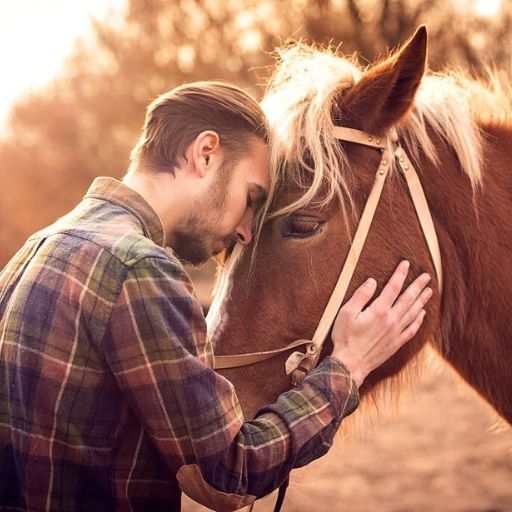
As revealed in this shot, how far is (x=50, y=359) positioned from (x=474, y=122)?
173cm

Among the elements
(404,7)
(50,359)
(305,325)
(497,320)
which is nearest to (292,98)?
(305,325)

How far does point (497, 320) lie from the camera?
232 centimetres

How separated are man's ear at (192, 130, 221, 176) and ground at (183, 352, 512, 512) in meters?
2.88

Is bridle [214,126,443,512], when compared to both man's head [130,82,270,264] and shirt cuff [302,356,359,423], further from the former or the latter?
man's head [130,82,270,264]

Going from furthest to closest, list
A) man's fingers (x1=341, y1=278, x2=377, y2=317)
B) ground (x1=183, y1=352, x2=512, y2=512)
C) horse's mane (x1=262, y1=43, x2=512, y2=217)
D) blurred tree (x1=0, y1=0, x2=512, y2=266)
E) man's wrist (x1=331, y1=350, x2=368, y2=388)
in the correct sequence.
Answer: blurred tree (x1=0, y1=0, x2=512, y2=266), ground (x1=183, y1=352, x2=512, y2=512), horse's mane (x1=262, y1=43, x2=512, y2=217), man's fingers (x1=341, y1=278, x2=377, y2=317), man's wrist (x1=331, y1=350, x2=368, y2=388)

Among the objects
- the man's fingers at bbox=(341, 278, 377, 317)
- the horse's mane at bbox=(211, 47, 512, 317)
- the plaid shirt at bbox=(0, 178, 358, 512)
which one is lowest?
the plaid shirt at bbox=(0, 178, 358, 512)

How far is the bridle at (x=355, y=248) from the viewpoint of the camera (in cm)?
220

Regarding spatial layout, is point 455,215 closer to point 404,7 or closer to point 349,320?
point 349,320

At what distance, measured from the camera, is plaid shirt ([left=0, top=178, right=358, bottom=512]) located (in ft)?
5.50

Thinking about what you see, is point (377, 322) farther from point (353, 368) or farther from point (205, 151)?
point (205, 151)

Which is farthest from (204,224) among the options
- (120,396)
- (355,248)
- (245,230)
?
(120,396)

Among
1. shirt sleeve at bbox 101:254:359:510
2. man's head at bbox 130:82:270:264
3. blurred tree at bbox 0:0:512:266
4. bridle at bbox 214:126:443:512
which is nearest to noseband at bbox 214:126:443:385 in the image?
bridle at bbox 214:126:443:512

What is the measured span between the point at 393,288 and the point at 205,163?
749 mm

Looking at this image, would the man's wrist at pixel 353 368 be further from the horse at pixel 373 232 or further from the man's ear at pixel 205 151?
the man's ear at pixel 205 151
